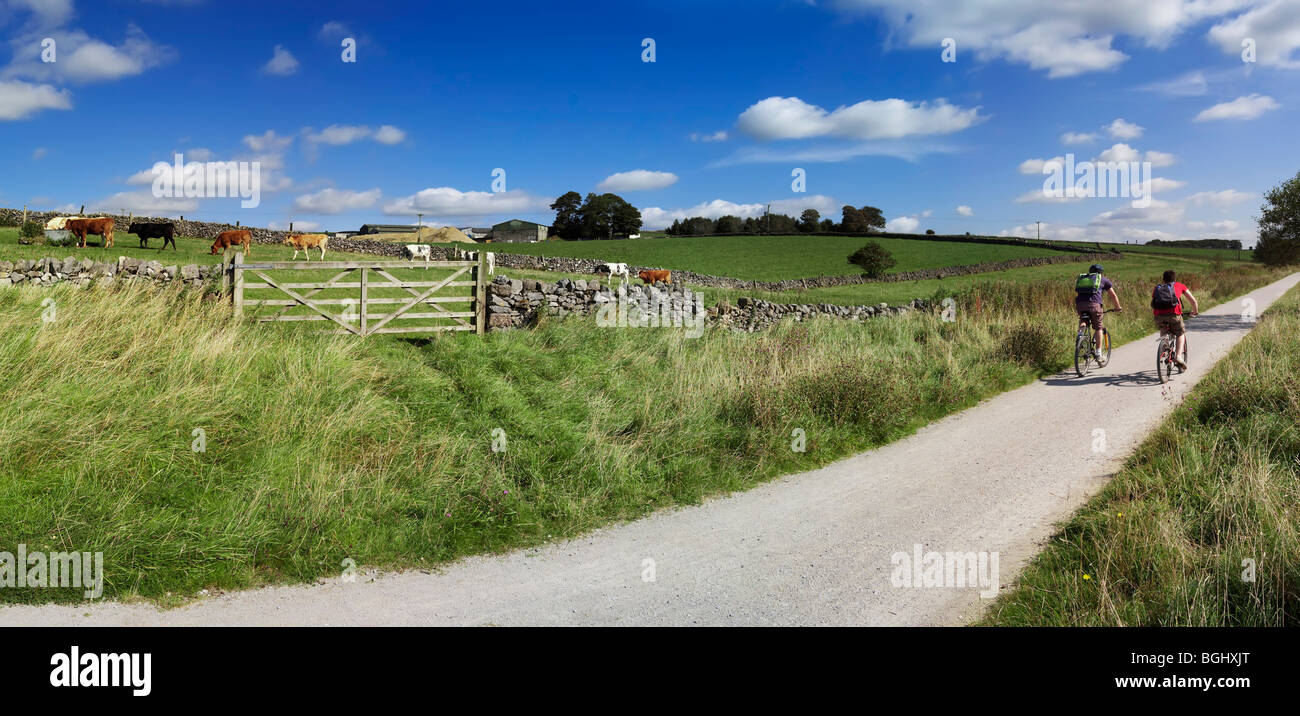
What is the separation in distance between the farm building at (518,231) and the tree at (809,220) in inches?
1600

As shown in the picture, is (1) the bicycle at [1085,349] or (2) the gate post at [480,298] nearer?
(1) the bicycle at [1085,349]

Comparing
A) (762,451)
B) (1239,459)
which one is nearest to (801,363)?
(762,451)

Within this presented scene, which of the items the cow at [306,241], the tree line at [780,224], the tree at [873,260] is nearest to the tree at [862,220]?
the tree line at [780,224]

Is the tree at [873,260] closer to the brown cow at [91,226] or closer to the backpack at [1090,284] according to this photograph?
the backpack at [1090,284]

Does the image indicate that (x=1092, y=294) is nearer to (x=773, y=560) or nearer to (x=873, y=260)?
(x=773, y=560)

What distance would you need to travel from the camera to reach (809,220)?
116 m

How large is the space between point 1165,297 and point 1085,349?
182 cm

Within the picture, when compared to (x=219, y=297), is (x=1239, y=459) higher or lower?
lower

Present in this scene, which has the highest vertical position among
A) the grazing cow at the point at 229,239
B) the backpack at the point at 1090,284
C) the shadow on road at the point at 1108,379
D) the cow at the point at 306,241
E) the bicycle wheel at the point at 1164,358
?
the cow at the point at 306,241

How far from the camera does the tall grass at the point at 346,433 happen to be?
5844mm

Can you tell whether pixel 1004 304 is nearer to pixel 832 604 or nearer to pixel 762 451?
pixel 762 451
